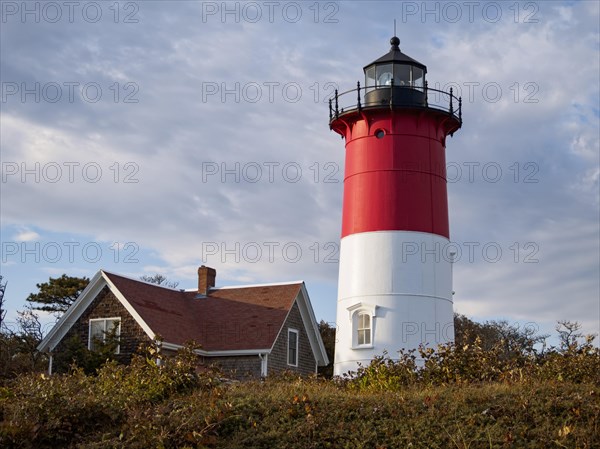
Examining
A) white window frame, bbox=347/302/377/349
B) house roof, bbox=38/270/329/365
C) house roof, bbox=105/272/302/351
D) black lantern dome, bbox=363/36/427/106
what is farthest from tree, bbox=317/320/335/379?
black lantern dome, bbox=363/36/427/106

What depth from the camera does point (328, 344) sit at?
122 feet

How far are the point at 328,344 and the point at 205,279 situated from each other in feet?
26.2

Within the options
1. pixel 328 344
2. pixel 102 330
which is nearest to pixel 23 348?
pixel 102 330

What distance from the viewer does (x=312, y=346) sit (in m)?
Answer: 30.8

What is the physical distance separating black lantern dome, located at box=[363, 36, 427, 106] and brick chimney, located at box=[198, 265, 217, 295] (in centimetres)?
950

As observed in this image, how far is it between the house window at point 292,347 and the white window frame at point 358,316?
16.7 ft

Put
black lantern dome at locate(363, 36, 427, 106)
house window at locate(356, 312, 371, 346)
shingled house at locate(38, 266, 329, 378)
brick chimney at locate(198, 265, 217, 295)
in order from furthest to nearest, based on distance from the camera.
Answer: brick chimney at locate(198, 265, 217, 295) → shingled house at locate(38, 266, 329, 378) → black lantern dome at locate(363, 36, 427, 106) → house window at locate(356, 312, 371, 346)

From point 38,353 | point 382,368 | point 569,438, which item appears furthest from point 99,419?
point 38,353

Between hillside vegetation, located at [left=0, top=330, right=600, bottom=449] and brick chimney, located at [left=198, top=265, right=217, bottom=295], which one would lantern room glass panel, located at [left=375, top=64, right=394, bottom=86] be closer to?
brick chimney, located at [left=198, top=265, right=217, bottom=295]

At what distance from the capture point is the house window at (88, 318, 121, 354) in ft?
86.6

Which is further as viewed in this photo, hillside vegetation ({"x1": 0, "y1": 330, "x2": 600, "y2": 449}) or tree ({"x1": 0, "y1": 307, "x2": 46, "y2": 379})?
tree ({"x1": 0, "y1": 307, "x2": 46, "y2": 379})

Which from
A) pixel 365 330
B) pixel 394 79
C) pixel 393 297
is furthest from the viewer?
pixel 394 79

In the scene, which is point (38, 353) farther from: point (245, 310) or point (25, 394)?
point (25, 394)

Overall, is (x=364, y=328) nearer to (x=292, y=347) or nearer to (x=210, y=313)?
(x=292, y=347)
